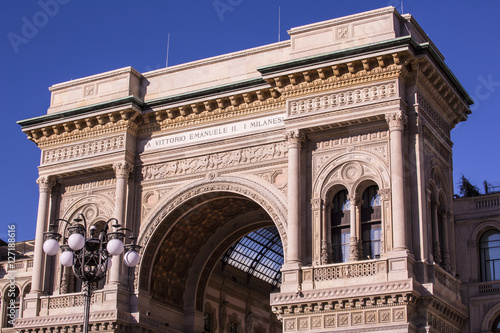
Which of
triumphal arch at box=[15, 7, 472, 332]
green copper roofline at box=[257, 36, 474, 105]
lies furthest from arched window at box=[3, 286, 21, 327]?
green copper roofline at box=[257, 36, 474, 105]

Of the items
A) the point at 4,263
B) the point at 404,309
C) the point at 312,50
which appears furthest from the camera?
the point at 4,263

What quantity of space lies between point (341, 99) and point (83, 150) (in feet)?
37.0

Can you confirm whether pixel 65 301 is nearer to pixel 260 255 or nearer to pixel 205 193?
pixel 205 193

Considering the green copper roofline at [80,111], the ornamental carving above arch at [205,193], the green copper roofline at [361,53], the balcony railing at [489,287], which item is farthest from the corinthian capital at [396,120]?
the green copper roofline at [80,111]

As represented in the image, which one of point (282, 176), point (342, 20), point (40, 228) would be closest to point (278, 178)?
point (282, 176)

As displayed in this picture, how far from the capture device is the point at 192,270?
3878 cm

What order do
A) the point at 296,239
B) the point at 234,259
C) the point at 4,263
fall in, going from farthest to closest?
the point at 234,259, the point at 4,263, the point at 296,239

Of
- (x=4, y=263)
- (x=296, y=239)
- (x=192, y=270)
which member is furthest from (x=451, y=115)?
(x=4, y=263)

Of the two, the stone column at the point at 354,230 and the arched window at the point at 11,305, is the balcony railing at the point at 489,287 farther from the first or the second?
the arched window at the point at 11,305

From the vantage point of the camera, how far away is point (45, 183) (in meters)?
36.8

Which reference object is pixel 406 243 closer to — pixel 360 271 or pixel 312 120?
pixel 360 271

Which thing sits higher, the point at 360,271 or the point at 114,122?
the point at 114,122

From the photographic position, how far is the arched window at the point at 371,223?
100.0ft

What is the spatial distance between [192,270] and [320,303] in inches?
423
